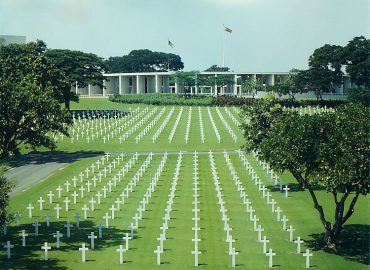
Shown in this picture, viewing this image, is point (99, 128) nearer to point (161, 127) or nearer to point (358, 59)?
point (161, 127)

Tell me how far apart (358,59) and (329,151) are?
3242 inches

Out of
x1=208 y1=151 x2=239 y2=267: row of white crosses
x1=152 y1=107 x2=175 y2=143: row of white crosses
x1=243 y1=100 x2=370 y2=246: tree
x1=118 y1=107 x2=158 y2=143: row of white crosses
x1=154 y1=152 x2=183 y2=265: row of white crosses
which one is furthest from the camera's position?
x1=118 y1=107 x2=158 y2=143: row of white crosses

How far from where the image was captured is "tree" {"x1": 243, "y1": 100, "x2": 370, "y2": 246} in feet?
81.7

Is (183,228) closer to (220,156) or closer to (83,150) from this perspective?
(220,156)

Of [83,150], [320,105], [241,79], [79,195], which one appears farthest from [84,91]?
[79,195]

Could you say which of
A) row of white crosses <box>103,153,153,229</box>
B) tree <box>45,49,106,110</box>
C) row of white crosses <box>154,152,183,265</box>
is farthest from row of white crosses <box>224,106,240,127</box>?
row of white crosses <box>154,152,183,265</box>

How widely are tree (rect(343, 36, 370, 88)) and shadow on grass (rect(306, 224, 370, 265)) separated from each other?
235 ft

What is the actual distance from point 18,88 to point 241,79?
140 m

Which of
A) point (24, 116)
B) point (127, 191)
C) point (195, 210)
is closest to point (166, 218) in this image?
point (195, 210)

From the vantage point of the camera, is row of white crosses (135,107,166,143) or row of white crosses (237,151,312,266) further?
row of white crosses (135,107,166,143)

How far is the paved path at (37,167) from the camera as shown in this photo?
150 ft

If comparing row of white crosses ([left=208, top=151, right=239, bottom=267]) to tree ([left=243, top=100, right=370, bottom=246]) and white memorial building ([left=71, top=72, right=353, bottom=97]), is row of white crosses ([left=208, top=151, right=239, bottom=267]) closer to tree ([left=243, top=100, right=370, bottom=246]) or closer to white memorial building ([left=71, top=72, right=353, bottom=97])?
tree ([left=243, top=100, right=370, bottom=246])

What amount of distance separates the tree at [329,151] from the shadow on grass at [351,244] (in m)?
0.52

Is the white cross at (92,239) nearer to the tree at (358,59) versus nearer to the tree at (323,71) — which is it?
the tree at (358,59)
